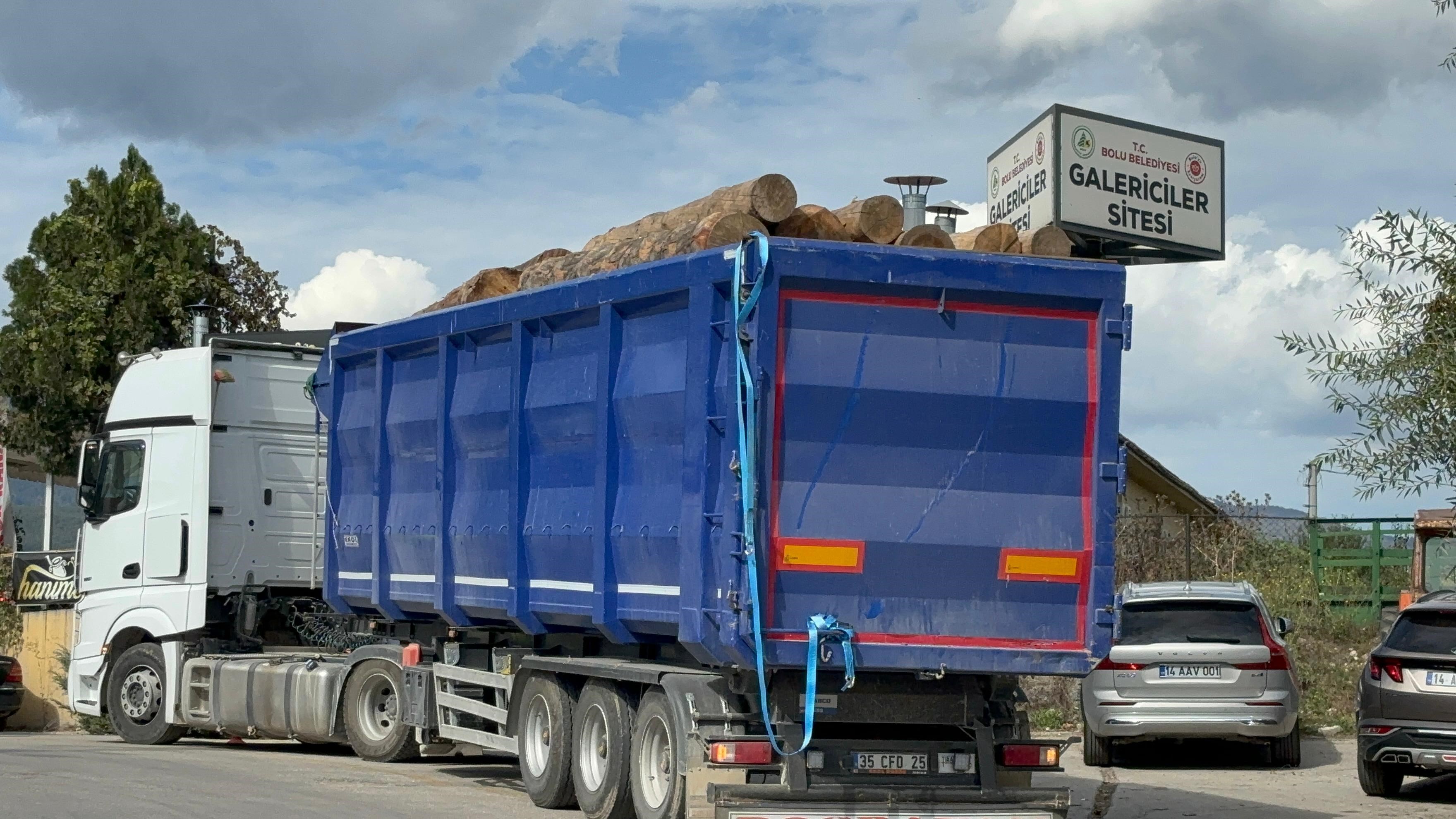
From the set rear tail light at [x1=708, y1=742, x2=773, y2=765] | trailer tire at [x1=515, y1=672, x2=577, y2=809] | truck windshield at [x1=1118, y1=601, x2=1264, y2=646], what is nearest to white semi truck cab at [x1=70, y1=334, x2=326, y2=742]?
trailer tire at [x1=515, y1=672, x2=577, y2=809]

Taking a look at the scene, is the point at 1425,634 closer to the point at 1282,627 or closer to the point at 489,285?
the point at 1282,627

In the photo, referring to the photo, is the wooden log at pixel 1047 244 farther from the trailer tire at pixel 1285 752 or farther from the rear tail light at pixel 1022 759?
the trailer tire at pixel 1285 752

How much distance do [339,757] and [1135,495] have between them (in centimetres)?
2081

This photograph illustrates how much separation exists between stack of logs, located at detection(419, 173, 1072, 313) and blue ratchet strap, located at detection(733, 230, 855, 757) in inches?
22.9

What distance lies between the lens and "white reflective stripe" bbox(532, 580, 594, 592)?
10203mm

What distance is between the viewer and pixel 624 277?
32.3ft

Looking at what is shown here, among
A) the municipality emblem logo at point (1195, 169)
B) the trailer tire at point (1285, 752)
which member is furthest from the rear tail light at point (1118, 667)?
the municipality emblem logo at point (1195, 169)

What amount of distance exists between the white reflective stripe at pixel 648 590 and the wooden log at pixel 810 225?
→ 2.14 m

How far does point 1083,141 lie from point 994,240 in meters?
19.1

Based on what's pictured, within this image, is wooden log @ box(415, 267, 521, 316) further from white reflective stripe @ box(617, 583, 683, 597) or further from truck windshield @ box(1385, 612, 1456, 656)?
truck windshield @ box(1385, 612, 1456, 656)

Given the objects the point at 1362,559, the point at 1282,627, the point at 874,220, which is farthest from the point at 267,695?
the point at 1362,559

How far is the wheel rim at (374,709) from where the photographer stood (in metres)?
13.8

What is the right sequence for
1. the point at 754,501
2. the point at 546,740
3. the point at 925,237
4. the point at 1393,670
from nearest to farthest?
the point at 754,501 → the point at 925,237 → the point at 546,740 → the point at 1393,670

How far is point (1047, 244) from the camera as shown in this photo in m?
10.2
